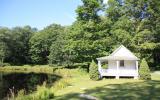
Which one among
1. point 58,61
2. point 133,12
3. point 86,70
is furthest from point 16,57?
point 133,12

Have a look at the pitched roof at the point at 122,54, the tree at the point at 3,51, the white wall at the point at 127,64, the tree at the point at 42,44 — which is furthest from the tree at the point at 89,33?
the tree at the point at 3,51

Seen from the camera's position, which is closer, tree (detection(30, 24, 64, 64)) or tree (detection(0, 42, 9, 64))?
tree (detection(0, 42, 9, 64))

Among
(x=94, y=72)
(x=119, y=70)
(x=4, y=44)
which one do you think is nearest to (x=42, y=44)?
(x=4, y=44)

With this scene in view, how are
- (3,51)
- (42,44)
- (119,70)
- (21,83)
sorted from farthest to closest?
(42,44), (3,51), (119,70), (21,83)

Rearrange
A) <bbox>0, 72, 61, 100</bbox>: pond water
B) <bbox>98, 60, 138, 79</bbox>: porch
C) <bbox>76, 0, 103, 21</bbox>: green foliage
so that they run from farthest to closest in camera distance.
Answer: <bbox>76, 0, 103, 21</bbox>: green foliage < <bbox>98, 60, 138, 79</bbox>: porch < <bbox>0, 72, 61, 100</bbox>: pond water

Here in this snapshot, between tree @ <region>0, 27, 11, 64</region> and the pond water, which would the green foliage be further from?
tree @ <region>0, 27, 11, 64</region>

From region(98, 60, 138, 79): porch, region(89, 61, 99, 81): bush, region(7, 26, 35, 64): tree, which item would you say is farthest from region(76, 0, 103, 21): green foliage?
region(7, 26, 35, 64): tree

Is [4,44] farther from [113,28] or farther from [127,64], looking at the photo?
[127,64]

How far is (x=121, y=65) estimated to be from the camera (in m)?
40.8

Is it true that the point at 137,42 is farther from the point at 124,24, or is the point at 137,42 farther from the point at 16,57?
the point at 16,57

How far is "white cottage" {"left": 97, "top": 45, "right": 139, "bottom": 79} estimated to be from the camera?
123ft

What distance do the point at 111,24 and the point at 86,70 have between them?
10272 mm

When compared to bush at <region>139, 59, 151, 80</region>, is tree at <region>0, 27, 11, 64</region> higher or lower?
higher


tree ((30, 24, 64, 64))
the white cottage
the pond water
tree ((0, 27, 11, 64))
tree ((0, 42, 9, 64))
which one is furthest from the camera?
tree ((30, 24, 64, 64))
